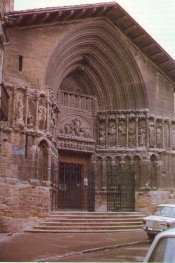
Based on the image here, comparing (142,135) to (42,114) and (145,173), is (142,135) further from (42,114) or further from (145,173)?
(42,114)

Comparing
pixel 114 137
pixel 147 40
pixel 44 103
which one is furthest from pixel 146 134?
pixel 44 103

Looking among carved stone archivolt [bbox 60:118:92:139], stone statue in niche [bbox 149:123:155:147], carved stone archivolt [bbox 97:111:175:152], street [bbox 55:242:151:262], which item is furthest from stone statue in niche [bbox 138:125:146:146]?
street [bbox 55:242:151:262]

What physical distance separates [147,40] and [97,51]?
2.27m

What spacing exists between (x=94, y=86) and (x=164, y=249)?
17210 mm

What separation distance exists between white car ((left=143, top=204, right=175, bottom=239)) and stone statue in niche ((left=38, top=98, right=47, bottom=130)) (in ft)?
17.3

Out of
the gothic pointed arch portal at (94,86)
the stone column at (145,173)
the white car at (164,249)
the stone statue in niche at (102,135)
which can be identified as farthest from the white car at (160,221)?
the white car at (164,249)

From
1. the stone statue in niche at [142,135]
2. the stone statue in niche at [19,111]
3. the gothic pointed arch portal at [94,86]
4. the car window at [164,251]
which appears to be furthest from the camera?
the stone statue in niche at [142,135]

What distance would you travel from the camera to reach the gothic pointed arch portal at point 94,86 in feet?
63.8

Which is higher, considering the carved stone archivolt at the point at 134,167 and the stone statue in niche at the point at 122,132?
the stone statue in niche at the point at 122,132

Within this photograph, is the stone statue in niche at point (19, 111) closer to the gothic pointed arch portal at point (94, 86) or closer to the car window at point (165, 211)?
the gothic pointed arch portal at point (94, 86)

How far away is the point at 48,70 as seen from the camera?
16.9m

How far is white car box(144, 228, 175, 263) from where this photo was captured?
12.1 feet

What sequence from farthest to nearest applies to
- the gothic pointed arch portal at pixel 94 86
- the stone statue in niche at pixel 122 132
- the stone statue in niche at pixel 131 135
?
the stone statue in niche at pixel 122 132 → the stone statue in niche at pixel 131 135 → the gothic pointed arch portal at pixel 94 86

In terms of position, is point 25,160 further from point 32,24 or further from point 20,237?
point 32,24
